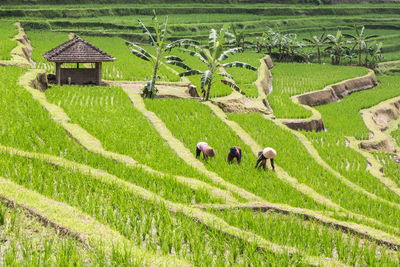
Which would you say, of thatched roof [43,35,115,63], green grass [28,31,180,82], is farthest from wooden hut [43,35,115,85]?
green grass [28,31,180,82]

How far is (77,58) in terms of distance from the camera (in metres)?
14.4

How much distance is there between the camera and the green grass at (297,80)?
14867 millimetres

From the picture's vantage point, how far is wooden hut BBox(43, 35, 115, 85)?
46.9 ft

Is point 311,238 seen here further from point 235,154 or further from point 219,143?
point 219,143

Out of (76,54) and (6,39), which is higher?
(76,54)

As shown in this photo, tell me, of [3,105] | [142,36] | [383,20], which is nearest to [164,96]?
[3,105]

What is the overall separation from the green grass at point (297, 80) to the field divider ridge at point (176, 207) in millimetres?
8465

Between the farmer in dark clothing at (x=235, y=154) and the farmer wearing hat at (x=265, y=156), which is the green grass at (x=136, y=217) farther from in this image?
the farmer wearing hat at (x=265, y=156)

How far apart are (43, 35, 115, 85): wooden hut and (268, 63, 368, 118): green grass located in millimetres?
5870

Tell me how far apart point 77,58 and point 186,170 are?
8.17 m

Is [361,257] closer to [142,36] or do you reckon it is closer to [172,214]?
[172,214]

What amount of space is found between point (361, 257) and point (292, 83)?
57.9 feet

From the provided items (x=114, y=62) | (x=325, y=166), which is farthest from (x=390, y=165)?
(x=114, y=62)

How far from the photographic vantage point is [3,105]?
926 centimetres
